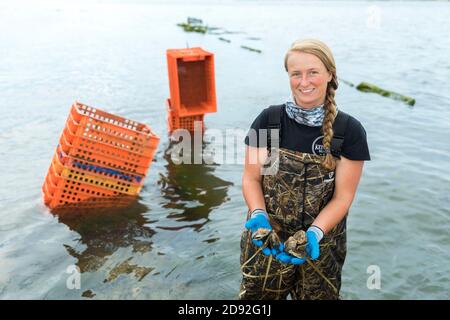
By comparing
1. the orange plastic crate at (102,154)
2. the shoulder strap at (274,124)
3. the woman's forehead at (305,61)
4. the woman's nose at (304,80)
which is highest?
the woman's forehead at (305,61)

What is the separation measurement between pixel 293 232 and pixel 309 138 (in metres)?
0.66

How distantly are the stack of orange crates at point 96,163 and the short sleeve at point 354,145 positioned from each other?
Answer: 3472 mm

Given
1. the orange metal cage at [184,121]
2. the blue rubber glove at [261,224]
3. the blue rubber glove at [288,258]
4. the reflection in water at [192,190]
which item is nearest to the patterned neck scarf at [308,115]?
the blue rubber glove at [261,224]

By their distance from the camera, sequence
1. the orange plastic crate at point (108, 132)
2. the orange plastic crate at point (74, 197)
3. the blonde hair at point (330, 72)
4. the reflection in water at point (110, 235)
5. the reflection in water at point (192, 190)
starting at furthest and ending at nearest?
the reflection in water at point (192, 190) → the orange plastic crate at point (74, 197) → the orange plastic crate at point (108, 132) → the reflection in water at point (110, 235) → the blonde hair at point (330, 72)

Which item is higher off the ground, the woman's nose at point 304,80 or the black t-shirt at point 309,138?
the woman's nose at point 304,80

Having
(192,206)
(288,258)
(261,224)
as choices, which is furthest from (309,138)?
(192,206)

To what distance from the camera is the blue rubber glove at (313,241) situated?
2588 millimetres

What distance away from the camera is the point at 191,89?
27.4 feet

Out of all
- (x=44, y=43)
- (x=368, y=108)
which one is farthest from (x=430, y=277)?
(x=44, y=43)

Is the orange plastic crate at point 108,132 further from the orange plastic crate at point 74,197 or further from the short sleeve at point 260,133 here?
the short sleeve at point 260,133

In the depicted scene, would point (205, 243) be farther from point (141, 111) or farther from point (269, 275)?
point (141, 111)

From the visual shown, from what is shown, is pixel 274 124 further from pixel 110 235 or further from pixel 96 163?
pixel 96 163
